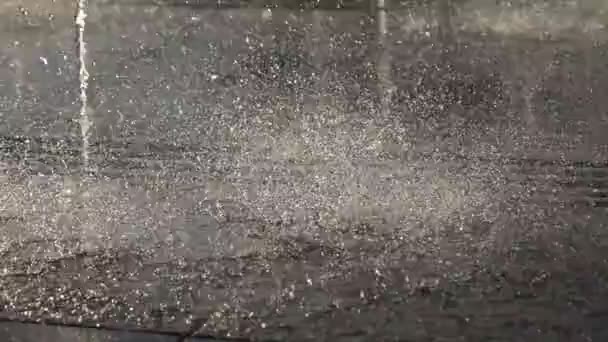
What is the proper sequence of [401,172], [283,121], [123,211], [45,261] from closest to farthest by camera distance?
[45,261] → [123,211] → [401,172] → [283,121]

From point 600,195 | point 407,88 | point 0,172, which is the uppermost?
point 407,88

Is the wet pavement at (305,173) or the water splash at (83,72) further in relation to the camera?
the water splash at (83,72)

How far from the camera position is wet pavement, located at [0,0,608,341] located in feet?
4.78

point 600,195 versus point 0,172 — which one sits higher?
point 0,172

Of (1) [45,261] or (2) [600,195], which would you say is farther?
(2) [600,195]

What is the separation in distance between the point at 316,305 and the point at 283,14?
1.88m

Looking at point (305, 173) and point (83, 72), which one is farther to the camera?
point (83, 72)

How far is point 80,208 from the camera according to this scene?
224 cm

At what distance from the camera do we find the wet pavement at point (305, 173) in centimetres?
146

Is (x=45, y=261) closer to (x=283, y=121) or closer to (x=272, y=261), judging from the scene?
(x=272, y=261)

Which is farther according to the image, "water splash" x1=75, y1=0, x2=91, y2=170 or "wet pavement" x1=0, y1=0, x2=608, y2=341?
"water splash" x1=75, y1=0, x2=91, y2=170

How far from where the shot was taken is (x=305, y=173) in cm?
266

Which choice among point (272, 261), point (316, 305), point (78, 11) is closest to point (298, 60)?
point (78, 11)

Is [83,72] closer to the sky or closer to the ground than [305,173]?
closer to the sky
